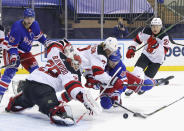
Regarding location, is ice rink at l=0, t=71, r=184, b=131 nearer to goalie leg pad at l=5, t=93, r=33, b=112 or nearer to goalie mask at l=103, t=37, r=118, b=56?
goalie leg pad at l=5, t=93, r=33, b=112

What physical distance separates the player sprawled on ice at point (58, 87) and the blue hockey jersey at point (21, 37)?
1.10 m

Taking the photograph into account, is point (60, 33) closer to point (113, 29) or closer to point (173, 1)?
point (113, 29)

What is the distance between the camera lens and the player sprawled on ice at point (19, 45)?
4.36 m

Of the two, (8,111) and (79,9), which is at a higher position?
(79,9)

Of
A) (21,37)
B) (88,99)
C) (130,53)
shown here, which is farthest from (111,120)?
(130,53)

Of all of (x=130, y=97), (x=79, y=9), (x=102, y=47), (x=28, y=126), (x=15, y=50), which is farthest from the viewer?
(x=79, y=9)

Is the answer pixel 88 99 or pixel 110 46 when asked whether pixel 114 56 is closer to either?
pixel 110 46

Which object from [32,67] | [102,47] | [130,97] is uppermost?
[102,47]

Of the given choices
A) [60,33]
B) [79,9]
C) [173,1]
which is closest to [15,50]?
[60,33]

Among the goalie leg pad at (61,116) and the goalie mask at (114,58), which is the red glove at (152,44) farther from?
the goalie leg pad at (61,116)

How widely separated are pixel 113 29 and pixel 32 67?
3917mm

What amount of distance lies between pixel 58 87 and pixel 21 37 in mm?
1348

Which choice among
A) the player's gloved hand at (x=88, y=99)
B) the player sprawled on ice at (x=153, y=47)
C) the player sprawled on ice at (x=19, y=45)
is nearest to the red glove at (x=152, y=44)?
the player sprawled on ice at (x=153, y=47)

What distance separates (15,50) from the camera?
4.46m
